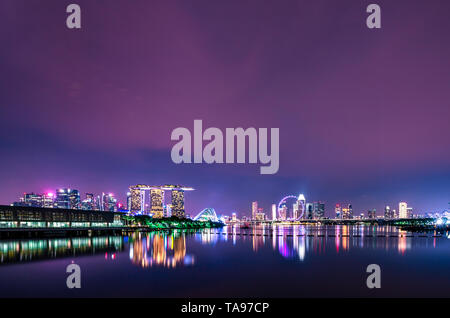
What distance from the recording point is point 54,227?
11350 centimetres

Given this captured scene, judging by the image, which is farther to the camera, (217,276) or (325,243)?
(325,243)

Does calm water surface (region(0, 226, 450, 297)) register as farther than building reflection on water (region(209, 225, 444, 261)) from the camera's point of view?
No

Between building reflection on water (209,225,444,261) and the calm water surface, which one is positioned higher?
the calm water surface

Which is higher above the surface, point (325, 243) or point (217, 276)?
point (217, 276)

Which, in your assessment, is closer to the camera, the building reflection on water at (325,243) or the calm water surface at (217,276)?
the calm water surface at (217,276)

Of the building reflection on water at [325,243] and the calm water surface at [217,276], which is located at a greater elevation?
the calm water surface at [217,276]
